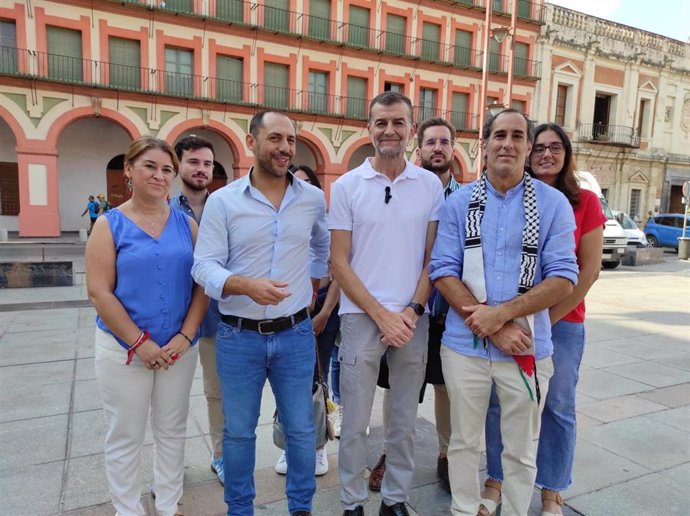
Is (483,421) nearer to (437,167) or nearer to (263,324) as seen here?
(263,324)

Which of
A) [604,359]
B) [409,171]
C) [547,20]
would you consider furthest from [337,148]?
[409,171]

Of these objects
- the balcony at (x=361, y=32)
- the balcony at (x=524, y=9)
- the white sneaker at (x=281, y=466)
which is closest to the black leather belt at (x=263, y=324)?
the white sneaker at (x=281, y=466)

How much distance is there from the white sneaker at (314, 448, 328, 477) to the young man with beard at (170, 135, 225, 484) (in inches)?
24.6

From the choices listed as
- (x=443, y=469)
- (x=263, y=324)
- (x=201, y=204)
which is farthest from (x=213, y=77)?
(x=443, y=469)

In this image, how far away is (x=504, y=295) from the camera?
2449mm

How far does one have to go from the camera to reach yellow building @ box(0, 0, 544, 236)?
18594 mm

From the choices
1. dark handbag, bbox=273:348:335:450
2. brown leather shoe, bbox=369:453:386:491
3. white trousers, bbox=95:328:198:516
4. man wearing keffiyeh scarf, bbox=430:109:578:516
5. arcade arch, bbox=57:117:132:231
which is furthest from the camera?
arcade arch, bbox=57:117:132:231

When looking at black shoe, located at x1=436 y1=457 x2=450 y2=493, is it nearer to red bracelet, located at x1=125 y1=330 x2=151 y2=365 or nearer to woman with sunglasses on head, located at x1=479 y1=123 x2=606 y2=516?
woman with sunglasses on head, located at x1=479 y1=123 x2=606 y2=516

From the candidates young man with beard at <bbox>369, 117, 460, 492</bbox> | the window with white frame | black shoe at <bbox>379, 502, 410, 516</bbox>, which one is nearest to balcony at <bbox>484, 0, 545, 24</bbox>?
the window with white frame

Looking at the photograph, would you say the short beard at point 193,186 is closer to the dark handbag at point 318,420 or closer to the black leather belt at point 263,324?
the black leather belt at point 263,324

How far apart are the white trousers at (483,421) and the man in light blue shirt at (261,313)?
0.78 meters

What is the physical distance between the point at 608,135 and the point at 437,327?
32137 mm

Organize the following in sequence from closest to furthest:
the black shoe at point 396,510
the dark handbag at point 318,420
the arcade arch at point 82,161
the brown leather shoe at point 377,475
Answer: the black shoe at point 396,510 → the dark handbag at point 318,420 → the brown leather shoe at point 377,475 → the arcade arch at point 82,161

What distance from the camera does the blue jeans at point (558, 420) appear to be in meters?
2.72
